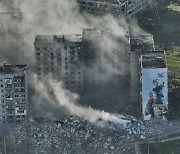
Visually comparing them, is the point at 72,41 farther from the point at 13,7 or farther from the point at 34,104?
the point at 13,7

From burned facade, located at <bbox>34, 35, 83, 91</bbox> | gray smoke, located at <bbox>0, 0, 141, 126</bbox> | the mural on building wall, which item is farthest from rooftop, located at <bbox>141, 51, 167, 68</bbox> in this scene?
burned facade, located at <bbox>34, 35, 83, 91</bbox>

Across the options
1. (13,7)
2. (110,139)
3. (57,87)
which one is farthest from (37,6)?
(110,139)

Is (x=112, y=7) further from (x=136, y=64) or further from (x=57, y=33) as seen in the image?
(x=136, y=64)

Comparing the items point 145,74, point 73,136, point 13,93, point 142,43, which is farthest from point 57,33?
point 73,136

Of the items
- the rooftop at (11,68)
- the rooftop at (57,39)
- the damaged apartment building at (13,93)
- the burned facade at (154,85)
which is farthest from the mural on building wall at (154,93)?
the rooftop at (11,68)

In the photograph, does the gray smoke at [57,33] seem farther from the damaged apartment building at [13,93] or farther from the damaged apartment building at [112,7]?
the damaged apartment building at [13,93]

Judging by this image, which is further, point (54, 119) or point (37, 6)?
point (37, 6)
